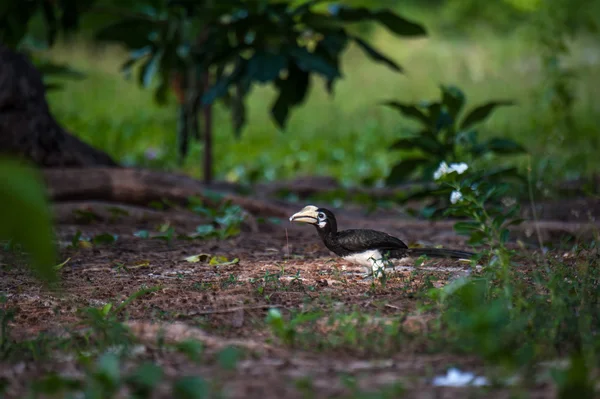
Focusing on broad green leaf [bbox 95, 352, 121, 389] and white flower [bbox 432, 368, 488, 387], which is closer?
broad green leaf [bbox 95, 352, 121, 389]

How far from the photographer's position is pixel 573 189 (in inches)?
244

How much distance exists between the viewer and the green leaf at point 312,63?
201 inches

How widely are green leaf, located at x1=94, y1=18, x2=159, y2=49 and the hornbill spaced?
10.3ft

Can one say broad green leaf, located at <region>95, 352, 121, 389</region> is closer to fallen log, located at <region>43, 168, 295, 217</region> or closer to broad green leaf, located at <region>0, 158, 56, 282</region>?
broad green leaf, located at <region>0, 158, 56, 282</region>

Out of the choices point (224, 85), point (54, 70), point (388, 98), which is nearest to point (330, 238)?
point (224, 85)

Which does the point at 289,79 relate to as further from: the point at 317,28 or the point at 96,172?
the point at 96,172

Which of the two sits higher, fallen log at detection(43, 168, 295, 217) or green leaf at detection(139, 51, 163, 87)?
green leaf at detection(139, 51, 163, 87)

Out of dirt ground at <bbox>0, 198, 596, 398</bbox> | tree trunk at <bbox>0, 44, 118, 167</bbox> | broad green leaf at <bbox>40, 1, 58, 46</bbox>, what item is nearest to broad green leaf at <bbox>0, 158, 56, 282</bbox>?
dirt ground at <bbox>0, 198, 596, 398</bbox>

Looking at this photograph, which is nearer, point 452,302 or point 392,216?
point 452,302

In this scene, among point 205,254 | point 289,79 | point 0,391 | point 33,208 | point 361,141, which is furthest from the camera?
point 361,141

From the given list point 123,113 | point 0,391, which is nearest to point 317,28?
point 0,391

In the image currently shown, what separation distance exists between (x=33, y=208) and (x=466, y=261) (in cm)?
250

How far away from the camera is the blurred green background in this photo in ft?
24.7

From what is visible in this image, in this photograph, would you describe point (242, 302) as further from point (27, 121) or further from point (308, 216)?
point (27, 121)
